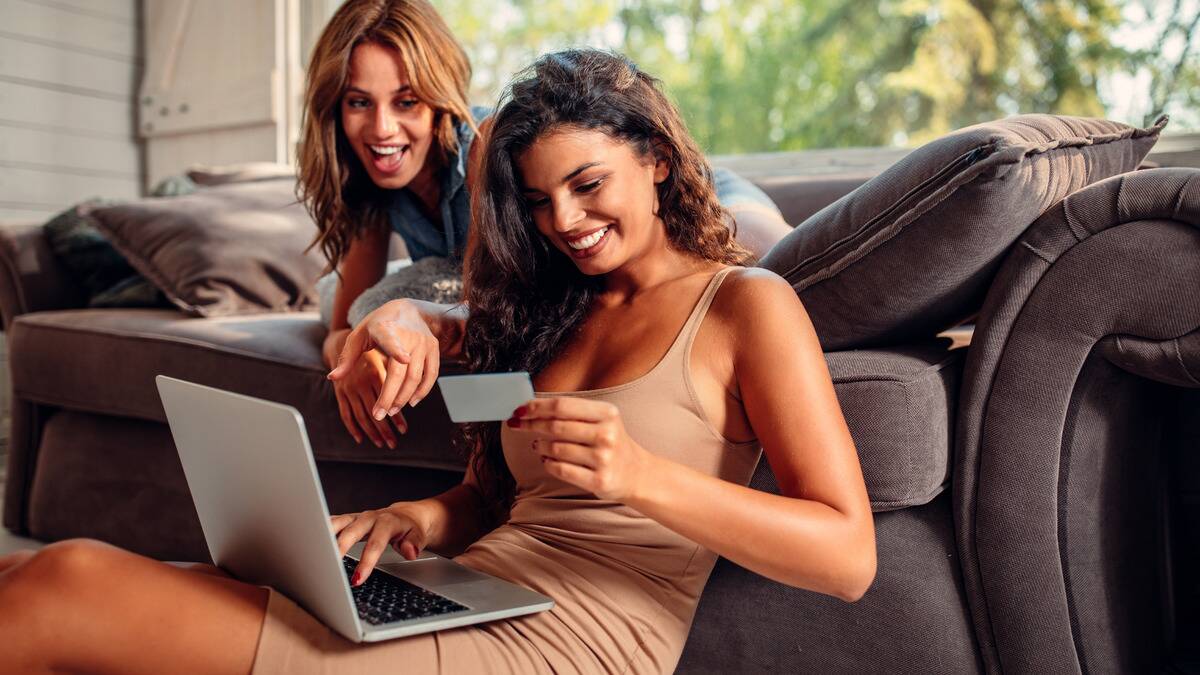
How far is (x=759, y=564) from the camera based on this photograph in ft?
3.16

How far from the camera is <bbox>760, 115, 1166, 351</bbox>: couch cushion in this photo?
1.17 metres

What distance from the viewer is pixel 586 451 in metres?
0.85

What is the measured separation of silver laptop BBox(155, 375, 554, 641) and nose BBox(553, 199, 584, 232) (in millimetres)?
379

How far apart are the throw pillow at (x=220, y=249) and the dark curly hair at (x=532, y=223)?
132cm

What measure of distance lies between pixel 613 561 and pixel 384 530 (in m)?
0.25

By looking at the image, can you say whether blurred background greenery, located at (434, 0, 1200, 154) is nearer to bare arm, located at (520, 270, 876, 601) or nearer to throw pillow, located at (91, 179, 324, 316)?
throw pillow, located at (91, 179, 324, 316)

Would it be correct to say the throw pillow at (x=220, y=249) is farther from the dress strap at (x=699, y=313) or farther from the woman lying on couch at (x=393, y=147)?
the dress strap at (x=699, y=313)

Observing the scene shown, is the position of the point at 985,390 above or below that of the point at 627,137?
below

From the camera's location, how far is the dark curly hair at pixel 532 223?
46.7 inches

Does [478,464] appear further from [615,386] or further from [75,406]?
[75,406]

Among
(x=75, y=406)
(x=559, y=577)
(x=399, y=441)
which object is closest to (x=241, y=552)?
(x=559, y=577)

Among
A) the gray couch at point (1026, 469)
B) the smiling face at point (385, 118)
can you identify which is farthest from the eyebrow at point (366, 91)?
the gray couch at point (1026, 469)

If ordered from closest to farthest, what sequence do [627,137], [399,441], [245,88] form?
[627,137], [399,441], [245,88]

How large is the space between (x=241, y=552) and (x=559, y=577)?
319 millimetres
